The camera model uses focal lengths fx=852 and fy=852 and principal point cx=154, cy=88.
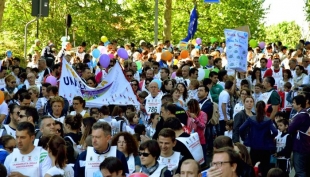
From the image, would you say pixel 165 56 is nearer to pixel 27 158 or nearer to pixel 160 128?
pixel 160 128

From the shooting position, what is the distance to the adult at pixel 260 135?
45.2 ft

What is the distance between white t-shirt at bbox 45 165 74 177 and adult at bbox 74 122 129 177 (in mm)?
109

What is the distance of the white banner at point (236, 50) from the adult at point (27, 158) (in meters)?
8.73

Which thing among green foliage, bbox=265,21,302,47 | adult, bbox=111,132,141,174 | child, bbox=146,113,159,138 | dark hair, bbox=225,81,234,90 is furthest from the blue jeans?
green foliage, bbox=265,21,302,47

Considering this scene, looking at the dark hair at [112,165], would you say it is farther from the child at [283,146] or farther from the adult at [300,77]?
the adult at [300,77]

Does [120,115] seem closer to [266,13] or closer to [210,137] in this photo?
[210,137]

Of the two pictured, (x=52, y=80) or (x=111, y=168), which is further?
(x=52, y=80)

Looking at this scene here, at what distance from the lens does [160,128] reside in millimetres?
13117

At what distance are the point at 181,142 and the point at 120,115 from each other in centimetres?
409

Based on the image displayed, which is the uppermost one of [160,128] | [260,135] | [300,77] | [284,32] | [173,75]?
[284,32]

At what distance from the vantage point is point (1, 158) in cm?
1038

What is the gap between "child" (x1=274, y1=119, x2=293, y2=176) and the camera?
1404cm

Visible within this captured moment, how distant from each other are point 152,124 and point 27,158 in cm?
520

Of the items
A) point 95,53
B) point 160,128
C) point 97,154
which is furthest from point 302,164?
point 95,53
